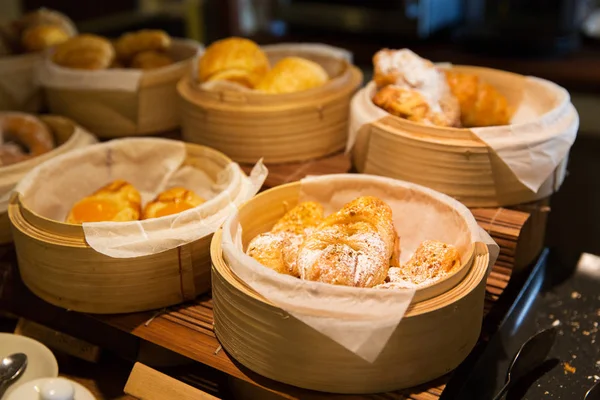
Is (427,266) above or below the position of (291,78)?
below

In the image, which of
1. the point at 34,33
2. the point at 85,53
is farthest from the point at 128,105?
the point at 34,33

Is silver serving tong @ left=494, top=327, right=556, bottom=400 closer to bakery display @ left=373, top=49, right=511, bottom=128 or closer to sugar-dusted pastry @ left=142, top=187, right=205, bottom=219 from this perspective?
bakery display @ left=373, top=49, right=511, bottom=128

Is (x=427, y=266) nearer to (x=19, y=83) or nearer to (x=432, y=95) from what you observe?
(x=432, y=95)

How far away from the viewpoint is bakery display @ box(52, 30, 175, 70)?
7.25 ft

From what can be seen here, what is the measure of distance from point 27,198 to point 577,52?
8.59 ft

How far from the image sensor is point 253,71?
1.98 metres

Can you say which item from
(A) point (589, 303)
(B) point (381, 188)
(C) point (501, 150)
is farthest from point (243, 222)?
(A) point (589, 303)

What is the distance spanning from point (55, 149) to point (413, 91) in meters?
1.05

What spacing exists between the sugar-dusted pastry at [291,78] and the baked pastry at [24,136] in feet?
2.30

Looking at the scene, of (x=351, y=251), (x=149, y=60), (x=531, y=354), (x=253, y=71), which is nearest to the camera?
(x=351, y=251)

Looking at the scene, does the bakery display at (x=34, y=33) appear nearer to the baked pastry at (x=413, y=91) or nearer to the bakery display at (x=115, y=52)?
the bakery display at (x=115, y=52)

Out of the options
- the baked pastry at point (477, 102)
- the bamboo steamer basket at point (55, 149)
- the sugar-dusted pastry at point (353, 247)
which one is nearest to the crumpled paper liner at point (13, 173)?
the bamboo steamer basket at point (55, 149)

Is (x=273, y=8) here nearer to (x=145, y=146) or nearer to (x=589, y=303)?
(x=145, y=146)

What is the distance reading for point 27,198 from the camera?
1630mm
